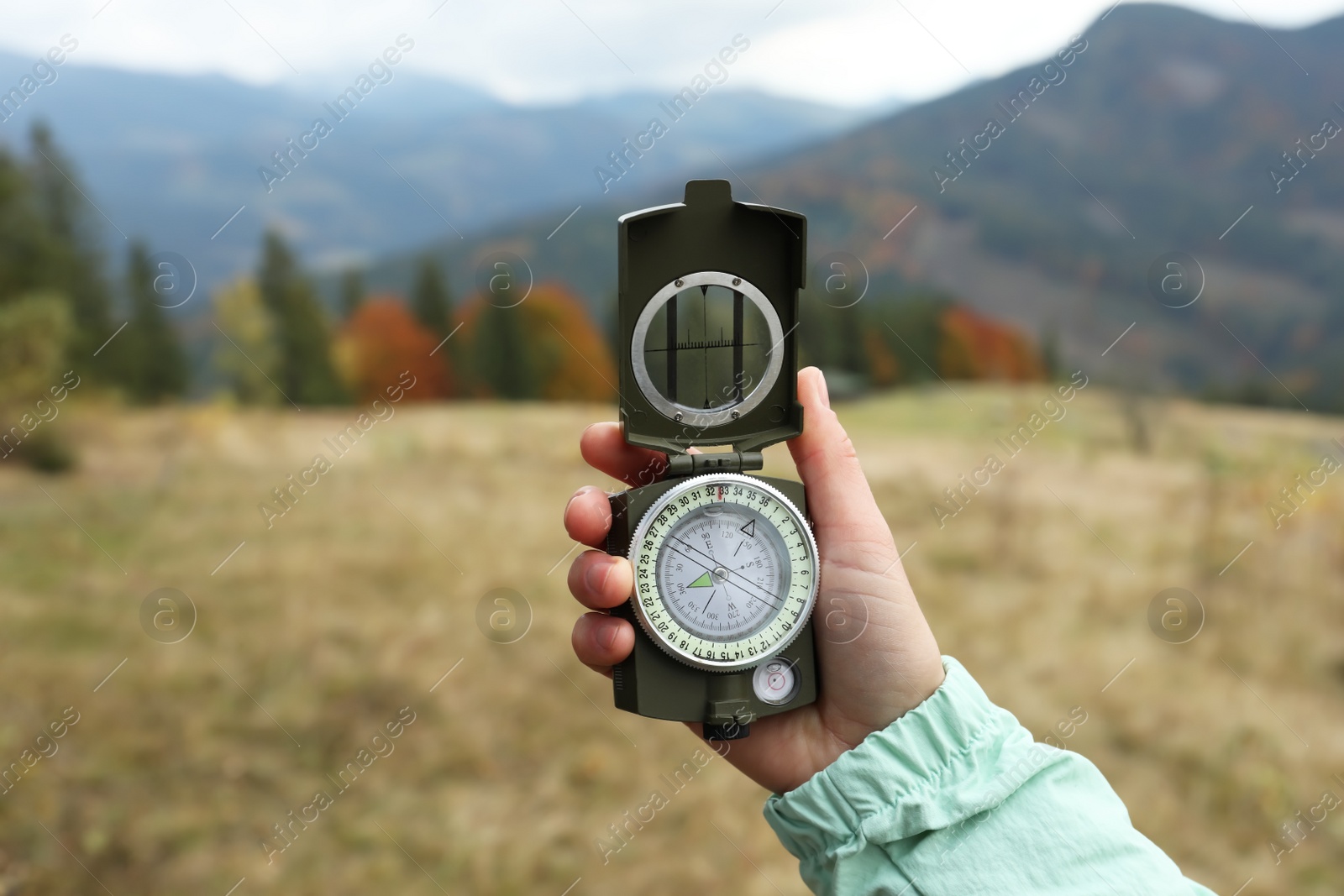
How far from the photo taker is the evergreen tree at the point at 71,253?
8039mm

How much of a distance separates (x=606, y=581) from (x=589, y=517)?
149mm

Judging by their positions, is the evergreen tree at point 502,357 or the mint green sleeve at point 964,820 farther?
the evergreen tree at point 502,357

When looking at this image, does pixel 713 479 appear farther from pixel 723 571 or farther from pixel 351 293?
pixel 351 293

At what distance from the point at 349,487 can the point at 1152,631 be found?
210 inches

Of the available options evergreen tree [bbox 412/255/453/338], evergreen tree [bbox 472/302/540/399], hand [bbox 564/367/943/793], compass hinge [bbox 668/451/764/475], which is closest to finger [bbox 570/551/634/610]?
hand [bbox 564/367/943/793]

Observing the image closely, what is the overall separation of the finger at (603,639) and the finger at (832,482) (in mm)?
467

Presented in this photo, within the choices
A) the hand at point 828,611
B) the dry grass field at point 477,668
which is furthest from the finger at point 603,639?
the dry grass field at point 477,668

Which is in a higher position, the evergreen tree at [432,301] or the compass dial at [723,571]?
the compass dial at [723,571]

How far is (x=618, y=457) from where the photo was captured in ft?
6.39

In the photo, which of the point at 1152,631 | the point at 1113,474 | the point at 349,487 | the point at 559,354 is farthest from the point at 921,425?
the point at 349,487

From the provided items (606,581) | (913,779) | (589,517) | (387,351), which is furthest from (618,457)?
(387,351)

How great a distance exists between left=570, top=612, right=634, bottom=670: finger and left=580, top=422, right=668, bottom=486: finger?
0.31 metres

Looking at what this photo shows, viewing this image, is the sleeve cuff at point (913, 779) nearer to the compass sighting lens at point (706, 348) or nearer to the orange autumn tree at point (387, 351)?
the compass sighting lens at point (706, 348)

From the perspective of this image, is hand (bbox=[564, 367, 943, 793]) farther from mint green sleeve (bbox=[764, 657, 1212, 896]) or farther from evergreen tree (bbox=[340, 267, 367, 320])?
evergreen tree (bbox=[340, 267, 367, 320])
